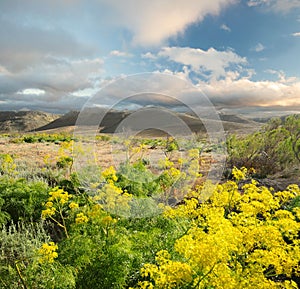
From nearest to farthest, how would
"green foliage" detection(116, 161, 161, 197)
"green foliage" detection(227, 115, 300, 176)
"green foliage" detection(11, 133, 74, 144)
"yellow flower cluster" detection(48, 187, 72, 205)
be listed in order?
"yellow flower cluster" detection(48, 187, 72, 205) < "green foliage" detection(116, 161, 161, 197) < "green foliage" detection(227, 115, 300, 176) < "green foliage" detection(11, 133, 74, 144)

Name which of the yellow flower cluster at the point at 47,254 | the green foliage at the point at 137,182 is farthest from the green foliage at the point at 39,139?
the yellow flower cluster at the point at 47,254

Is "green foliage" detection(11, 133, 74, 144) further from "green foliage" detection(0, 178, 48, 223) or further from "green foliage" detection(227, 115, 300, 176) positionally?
"green foliage" detection(0, 178, 48, 223)

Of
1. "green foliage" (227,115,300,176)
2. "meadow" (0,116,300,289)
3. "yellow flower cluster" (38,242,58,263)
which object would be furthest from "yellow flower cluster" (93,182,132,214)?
"green foliage" (227,115,300,176)

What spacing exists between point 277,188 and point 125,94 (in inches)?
216

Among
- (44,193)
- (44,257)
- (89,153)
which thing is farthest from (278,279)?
(89,153)

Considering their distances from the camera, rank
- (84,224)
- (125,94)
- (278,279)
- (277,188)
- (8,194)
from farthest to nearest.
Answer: (277,188), (125,94), (8,194), (278,279), (84,224)

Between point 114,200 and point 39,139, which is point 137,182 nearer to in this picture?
point 114,200

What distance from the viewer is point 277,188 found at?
28.8ft

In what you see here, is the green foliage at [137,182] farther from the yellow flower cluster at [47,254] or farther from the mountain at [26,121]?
the mountain at [26,121]

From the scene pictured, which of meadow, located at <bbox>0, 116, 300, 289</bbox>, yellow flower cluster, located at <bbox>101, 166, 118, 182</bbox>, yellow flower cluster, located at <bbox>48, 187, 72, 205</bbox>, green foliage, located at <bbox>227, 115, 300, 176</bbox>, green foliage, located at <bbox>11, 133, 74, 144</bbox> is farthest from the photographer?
green foliage, located at <bbox>11, 133, 74, 144</bbox>

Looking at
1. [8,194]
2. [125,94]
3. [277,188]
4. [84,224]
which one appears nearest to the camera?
[84,224]

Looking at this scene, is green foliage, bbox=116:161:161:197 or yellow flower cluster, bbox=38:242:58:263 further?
green foliage, bbox=116:161:161:197

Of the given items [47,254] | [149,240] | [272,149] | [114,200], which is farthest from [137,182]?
[272,149]

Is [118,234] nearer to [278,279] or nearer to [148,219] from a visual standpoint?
[148,219]
